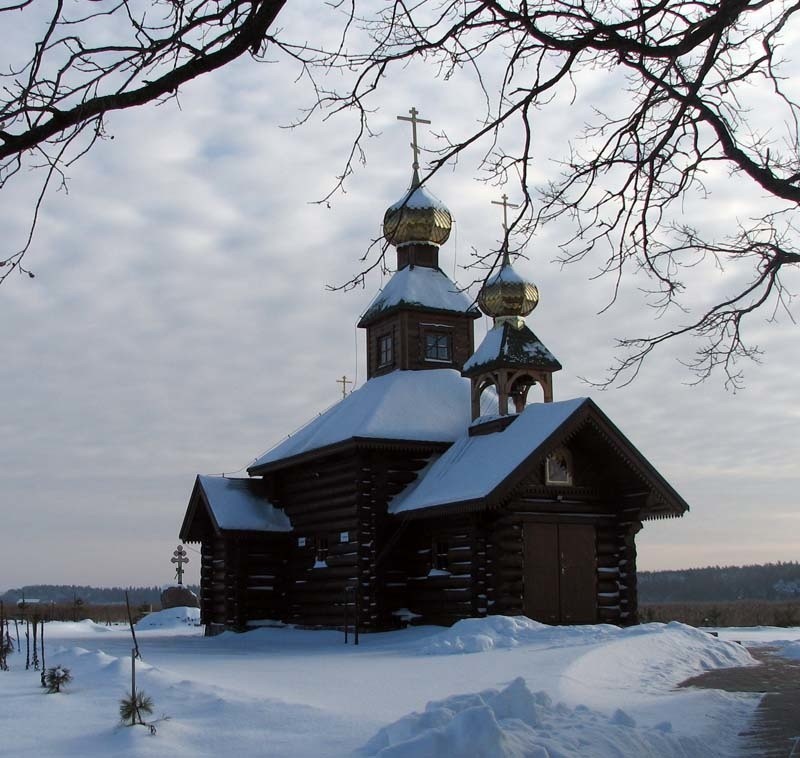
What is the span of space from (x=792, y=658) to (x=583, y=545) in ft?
21.3

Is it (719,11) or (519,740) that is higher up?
(719,11)

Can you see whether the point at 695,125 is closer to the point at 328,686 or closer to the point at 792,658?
the point at 328,686

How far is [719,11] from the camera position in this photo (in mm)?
8516

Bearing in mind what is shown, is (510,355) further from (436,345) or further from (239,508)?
(239,508)

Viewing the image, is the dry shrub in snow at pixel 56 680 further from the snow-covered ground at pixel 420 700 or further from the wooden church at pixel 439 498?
the wooden church at pixel 439 498

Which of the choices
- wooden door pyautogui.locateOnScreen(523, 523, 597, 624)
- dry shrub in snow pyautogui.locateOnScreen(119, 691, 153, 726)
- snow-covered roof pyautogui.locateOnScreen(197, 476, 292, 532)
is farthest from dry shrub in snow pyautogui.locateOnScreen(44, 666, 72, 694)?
snow-covered roof pyautogui.locateOnScreen(197, 476, 292, 532)

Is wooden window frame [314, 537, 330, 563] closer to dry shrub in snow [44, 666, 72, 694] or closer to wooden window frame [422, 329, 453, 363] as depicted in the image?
wooden window frame [422, 329, 453, 363]

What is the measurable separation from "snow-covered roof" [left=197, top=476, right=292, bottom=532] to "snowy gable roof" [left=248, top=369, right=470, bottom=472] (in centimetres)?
73

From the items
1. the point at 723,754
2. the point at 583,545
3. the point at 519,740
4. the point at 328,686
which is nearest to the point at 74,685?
the point at 328,686

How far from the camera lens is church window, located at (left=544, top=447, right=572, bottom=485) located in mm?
24422

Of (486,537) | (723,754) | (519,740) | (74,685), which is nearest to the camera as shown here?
(519,740)

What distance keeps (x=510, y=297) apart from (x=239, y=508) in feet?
29.8

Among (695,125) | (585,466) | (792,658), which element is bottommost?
(792,658)

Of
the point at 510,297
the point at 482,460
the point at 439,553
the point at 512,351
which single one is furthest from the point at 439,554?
the point at 510,297
